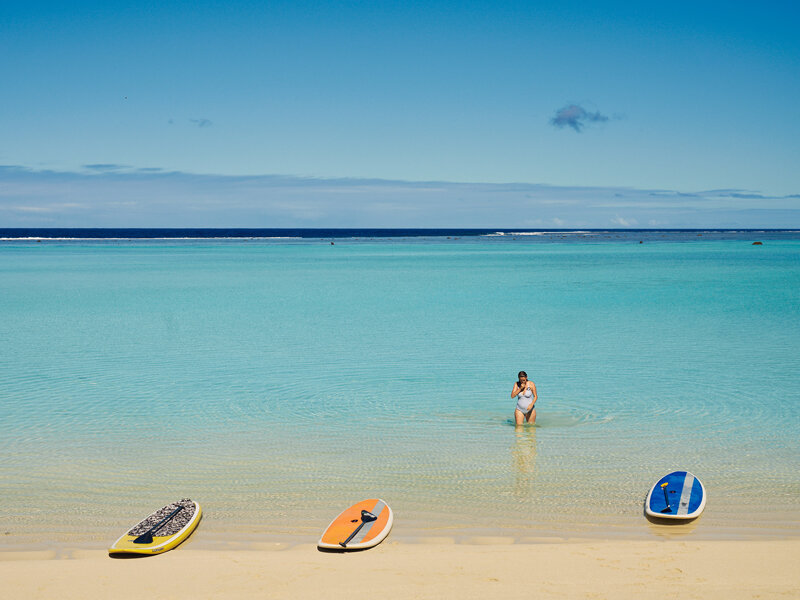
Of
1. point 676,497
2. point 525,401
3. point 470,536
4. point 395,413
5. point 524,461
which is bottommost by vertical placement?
point 395,413

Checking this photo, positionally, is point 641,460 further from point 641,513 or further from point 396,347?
point 396,347

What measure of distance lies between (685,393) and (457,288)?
26.8m

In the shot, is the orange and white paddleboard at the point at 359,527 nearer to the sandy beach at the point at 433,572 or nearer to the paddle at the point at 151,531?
the sandy beach at the point at 433,572

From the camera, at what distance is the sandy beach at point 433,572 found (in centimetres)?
701

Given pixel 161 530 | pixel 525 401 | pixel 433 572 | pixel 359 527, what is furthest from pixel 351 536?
pixel 525 401

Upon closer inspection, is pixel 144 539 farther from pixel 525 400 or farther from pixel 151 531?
pixel 525 400

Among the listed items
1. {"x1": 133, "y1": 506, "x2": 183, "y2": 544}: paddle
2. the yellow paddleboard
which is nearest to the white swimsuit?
the yellow paddleboard

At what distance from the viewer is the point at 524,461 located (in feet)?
37.2

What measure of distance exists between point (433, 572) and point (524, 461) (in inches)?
166

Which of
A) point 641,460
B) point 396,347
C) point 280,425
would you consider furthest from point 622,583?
point 396,347

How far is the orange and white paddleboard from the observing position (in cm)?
818

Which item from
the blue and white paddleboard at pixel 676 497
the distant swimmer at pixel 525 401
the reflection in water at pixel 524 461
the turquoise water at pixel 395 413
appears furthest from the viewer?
the distant swimmer at pixel 525 401

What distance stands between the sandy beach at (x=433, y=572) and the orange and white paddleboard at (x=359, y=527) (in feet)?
0.42

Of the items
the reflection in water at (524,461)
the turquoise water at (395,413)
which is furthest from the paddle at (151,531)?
the reflection in water at (524,461)
